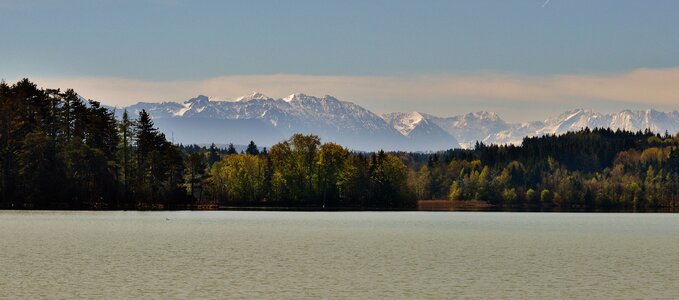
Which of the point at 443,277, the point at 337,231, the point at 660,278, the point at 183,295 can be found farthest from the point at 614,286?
the point at 337,231

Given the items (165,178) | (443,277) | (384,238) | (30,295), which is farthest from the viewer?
(165,178)

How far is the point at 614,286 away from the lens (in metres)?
45.2

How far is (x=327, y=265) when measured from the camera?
54.6 metres

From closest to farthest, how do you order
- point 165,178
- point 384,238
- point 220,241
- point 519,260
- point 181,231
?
1. point 519,260
2. point 220,241
3. point 384,238
4. point 181,231
5. point 165,178

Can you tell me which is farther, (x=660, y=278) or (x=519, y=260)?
(x=519, y=260)

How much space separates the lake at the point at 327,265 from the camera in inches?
1671

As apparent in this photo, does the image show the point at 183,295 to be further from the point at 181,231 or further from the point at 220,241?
the point at 181,231

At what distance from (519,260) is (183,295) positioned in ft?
87.4

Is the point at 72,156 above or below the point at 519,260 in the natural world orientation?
above

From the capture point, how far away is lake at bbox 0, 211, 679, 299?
4244 centimetres

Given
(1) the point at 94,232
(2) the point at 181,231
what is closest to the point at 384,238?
(2) the point at 181,231

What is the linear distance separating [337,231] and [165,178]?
82.8 m

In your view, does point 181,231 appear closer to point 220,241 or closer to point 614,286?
point 220,241

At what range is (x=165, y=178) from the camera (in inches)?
6732
